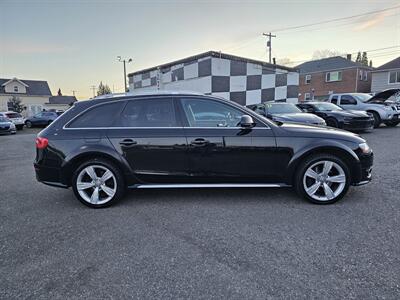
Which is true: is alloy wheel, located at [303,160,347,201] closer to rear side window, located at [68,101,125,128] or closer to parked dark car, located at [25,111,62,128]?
rear side window, located at [68,101,125,128]

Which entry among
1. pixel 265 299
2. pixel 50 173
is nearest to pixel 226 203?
pixel 265 299

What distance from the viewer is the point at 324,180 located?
3291 mm

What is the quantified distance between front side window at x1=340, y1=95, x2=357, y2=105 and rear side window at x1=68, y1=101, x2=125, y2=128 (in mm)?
11122

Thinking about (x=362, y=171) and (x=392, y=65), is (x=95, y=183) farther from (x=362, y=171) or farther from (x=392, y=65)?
(x=392, y=65)

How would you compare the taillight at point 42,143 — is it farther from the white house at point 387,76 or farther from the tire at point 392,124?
the white house at point 387,76

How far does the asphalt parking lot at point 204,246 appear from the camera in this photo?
6.16 feet

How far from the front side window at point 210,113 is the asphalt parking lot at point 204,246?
1.08m

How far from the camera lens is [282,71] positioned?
49.0 feet

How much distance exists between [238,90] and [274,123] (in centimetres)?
1051

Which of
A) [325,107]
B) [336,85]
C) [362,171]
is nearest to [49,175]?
[362,171]

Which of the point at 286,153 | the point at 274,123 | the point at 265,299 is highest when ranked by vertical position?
the point at 274,123

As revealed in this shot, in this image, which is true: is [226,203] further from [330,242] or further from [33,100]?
[33,100]

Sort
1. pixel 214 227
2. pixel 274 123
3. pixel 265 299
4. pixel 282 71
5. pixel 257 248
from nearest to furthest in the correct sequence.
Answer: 1. pixel 265 299
2. pixel 257 248
3. pixel 214 227
4. pixel 274 123
5. pixel 282 71

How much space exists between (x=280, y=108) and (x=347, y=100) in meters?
4.63
